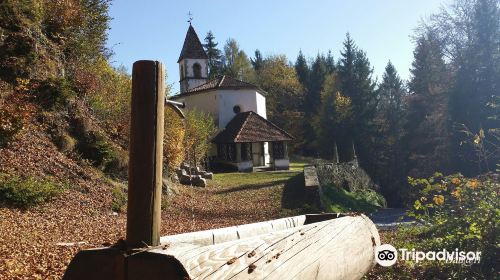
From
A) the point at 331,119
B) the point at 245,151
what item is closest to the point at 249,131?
the point at 245,151

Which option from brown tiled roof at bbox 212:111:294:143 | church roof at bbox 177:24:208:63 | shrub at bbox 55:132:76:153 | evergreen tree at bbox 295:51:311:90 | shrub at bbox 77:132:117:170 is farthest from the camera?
evergreen tree at bbox 295:51:311:90

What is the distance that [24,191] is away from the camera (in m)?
10.5

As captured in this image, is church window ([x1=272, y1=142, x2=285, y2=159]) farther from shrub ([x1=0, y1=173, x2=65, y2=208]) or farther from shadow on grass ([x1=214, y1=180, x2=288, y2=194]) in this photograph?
shrub ([x1=0, y1=173, x2=65, y2=208])

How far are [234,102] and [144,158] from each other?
104ft

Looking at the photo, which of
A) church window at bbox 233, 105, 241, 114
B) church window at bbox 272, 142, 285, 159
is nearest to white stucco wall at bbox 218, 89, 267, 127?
church window at bbox 233, 105, 241, 114

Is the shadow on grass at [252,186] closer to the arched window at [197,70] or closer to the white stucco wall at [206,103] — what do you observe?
the white stucco wall at [206,103]

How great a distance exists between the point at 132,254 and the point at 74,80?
16.5m

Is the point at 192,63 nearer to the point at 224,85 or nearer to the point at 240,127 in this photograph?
the point at 224,85

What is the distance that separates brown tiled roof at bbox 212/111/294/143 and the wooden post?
27722 millimetres

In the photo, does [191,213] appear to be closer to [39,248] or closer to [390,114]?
[39,248]

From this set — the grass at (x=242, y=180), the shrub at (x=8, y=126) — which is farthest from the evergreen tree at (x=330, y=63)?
the shrub at (x=8, y=126)

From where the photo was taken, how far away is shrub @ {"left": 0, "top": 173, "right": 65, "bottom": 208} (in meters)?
10.2

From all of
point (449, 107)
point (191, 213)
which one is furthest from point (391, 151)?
point (191, 213)

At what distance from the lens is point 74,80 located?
1717cm
